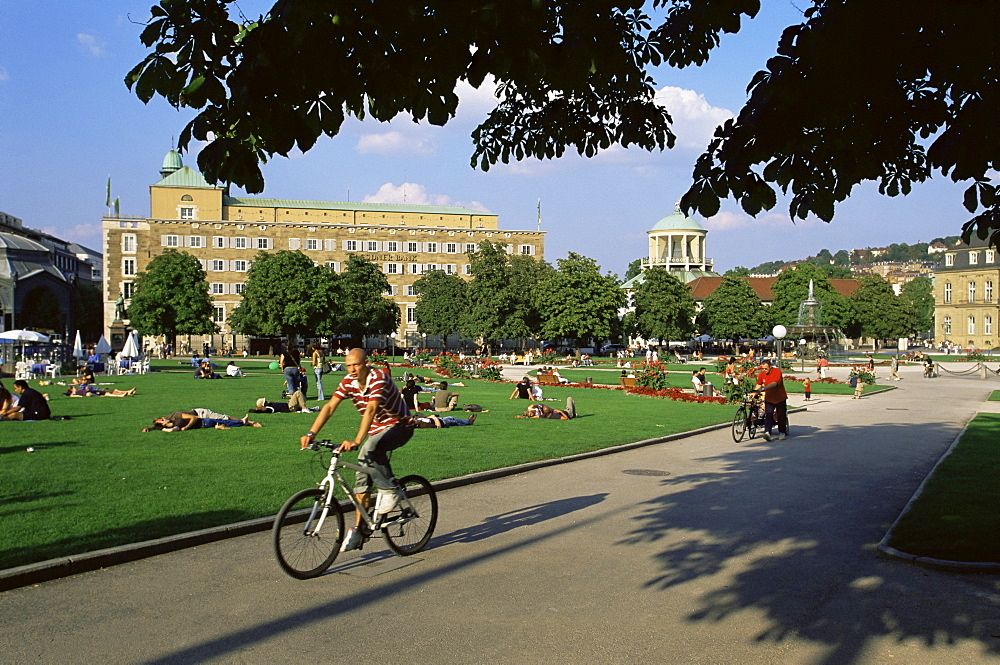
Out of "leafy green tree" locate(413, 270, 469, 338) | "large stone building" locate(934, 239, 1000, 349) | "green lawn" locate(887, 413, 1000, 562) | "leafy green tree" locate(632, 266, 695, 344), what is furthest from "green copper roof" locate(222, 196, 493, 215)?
"green lawn" locate(887, 413, 1000, 562)

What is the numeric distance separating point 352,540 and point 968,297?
5451 inches

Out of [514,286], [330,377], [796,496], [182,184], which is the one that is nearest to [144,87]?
[796,496]

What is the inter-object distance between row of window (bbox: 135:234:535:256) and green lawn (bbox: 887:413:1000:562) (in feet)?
309

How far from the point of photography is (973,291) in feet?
414

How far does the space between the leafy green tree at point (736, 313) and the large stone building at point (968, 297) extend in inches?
1747

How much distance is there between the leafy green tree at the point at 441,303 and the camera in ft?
332

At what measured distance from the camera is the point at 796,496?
1232 cm

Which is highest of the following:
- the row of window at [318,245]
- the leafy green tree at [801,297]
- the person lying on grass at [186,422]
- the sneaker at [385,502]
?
the row of window at [318,245]

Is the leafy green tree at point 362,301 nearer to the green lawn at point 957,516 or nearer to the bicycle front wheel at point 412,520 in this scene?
the green lawn at point 957,516

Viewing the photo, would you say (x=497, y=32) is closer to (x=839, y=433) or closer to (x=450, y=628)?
(x=450, y=628)

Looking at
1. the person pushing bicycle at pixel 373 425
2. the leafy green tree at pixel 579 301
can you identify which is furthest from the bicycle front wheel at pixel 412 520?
the leafy green tree at pixel 579 301

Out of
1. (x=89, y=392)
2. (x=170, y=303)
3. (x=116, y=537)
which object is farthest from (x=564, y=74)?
(x=170, y=303)

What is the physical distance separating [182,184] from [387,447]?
115 m

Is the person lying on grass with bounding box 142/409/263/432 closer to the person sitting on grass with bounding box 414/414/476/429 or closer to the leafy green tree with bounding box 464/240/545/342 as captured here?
the person sitting on grass with bounding box 414/414/476/429
